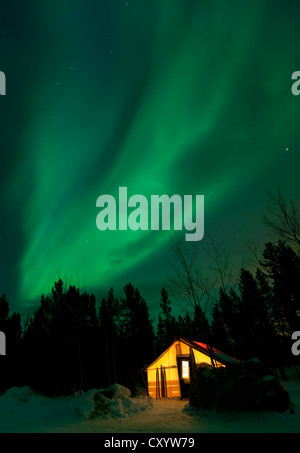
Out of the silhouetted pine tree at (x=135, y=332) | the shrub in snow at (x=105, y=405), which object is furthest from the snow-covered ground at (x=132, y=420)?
the silhouetted pine tree at (x=135, y=332)

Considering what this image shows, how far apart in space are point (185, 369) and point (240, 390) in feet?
30.5

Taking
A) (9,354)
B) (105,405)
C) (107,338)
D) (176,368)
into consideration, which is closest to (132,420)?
(105,405)

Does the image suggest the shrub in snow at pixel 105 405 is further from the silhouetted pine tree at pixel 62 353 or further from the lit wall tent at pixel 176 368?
the silhouetted pine tree at pixel 62 353

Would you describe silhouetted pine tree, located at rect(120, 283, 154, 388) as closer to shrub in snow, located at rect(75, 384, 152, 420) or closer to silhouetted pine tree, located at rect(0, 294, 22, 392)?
silhouetted pine tree, located at rect(0, 294, 22, 392)

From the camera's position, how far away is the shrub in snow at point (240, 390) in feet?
29.7

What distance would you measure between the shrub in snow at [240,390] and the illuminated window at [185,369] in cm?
654

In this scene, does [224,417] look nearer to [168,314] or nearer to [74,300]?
[74,300]

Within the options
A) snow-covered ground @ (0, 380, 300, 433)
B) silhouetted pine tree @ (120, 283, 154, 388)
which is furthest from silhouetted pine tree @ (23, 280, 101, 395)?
snow-covered ground @ (0, 380, 300, 433)

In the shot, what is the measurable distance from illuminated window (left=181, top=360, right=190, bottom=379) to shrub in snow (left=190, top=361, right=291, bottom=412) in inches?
258

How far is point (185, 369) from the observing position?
17.9 meters
